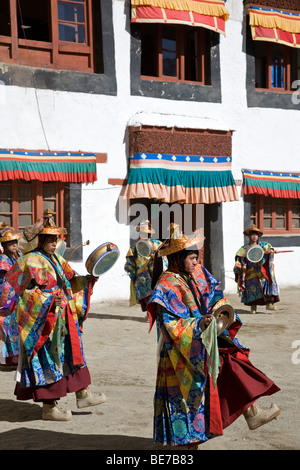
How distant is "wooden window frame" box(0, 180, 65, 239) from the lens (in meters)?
12.2

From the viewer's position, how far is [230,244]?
14656 mm

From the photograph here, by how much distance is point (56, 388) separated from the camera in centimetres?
580

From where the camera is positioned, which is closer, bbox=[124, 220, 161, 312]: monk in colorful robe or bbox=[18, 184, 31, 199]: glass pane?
bbox=[124, 220, 161, 312]: monk in colorful robe

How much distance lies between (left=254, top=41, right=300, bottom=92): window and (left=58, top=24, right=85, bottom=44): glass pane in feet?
14.4

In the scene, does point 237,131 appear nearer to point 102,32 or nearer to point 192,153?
point 192,153

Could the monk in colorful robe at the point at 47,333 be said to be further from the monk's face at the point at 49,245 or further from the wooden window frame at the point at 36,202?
the wooden window frame at the point at 36,202

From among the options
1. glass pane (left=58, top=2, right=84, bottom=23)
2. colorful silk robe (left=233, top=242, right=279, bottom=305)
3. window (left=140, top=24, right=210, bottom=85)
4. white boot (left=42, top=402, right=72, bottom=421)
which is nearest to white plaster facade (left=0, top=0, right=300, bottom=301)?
window (left=140, top=24, right=210, bottom=85)

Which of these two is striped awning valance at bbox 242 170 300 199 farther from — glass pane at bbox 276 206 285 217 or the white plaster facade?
glass pane at bbox 276 206 285 217

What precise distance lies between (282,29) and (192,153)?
3.67 metres

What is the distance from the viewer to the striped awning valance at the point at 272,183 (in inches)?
577

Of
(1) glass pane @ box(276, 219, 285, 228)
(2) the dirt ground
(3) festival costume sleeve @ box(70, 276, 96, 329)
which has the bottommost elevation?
(2) the dirt ground

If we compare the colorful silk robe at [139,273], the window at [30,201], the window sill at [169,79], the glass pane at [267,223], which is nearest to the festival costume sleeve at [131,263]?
the colorful silk robe at [139,273]

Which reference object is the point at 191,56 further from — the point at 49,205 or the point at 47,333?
the point at 47,333

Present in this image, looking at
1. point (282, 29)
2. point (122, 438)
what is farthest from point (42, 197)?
point (122, 438)
